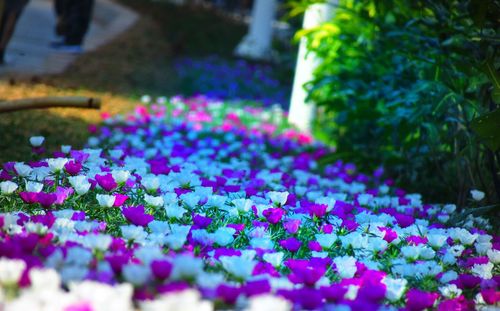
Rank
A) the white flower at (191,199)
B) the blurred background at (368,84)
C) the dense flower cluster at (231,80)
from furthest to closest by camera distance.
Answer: the dense flower cluster at (231,80)
the blurred background at (368,84)
the white flower at (191,199)

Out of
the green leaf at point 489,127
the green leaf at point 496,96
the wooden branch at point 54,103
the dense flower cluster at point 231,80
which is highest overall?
the dense flower cluster at point 231,80

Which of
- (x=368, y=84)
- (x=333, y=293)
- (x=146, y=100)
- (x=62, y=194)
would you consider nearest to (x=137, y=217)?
(x=62, y=194)

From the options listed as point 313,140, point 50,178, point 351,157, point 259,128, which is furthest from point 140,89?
point 50,178

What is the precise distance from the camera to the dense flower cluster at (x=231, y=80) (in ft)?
24.9

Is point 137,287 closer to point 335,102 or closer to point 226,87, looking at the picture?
point 335,102

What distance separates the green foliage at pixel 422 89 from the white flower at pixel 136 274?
1389 millimetres

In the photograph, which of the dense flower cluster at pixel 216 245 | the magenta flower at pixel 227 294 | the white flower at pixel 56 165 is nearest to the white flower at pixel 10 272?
the dense flower cluster at pixel 216 245

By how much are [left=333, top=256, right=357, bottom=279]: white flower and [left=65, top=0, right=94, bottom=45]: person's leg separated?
6298 millimetres

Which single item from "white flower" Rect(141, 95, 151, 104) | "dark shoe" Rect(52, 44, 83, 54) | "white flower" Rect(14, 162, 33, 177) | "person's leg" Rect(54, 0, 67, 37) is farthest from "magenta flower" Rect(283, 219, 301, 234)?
"dark shoe" Rect(52, 44, 83, 54)

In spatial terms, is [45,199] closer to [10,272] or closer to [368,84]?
[10,272]

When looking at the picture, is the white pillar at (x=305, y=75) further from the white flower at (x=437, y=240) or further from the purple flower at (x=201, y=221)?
the purple flower at (x=201, y=221)

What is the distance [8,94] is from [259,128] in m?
1.97

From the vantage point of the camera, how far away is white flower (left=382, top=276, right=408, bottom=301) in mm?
1646

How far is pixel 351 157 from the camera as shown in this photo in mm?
4477
